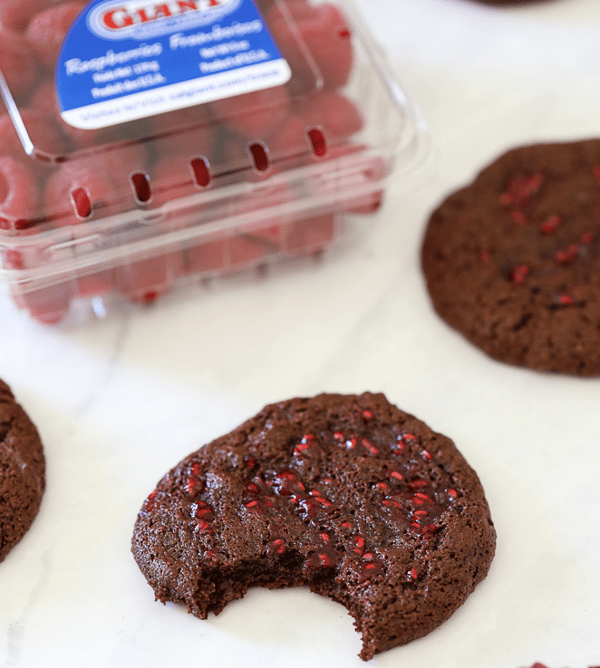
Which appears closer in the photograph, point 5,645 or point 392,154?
point 5,645

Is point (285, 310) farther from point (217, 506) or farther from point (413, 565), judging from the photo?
point (413, 565)

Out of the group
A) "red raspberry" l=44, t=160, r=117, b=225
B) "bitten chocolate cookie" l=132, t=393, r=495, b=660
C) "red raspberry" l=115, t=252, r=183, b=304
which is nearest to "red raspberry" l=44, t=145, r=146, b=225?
"red raspberry" l=44, t=160, r=117, b=225

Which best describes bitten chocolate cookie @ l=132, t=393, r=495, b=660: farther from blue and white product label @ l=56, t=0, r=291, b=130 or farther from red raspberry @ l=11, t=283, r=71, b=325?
blue and white product label @ l=56, t=0, r=291, b=130

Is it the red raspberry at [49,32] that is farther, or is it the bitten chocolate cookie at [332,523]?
the red raspberry at [49,32]

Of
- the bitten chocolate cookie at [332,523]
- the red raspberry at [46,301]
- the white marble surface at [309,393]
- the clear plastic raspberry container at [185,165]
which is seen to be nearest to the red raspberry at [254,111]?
the clear plastic raspberry container at [185,165]

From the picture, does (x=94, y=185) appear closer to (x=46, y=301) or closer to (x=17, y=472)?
(x=46, y=301)

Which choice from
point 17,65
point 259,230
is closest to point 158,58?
point 17,65

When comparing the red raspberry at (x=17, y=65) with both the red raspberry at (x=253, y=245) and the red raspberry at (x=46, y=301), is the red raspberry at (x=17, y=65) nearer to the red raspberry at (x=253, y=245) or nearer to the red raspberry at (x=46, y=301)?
the red raspberry at (x=46, y=301)

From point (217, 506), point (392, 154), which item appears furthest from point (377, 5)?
point (217, 506)
